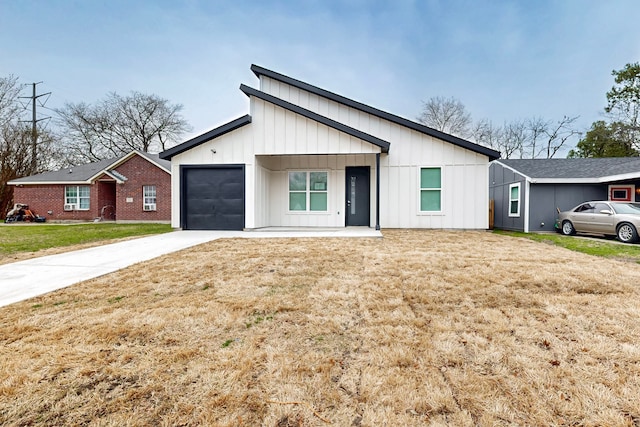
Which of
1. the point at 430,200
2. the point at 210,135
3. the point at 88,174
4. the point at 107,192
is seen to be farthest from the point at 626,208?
the point at 88,174

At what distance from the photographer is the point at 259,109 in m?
10.6

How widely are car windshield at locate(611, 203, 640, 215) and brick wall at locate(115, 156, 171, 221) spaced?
21.0 metres

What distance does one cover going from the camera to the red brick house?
19.5 metres

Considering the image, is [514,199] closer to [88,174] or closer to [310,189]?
Answer: [310,189]

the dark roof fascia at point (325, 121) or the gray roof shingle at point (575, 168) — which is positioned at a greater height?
the dark roof fascia at point (325, 121)

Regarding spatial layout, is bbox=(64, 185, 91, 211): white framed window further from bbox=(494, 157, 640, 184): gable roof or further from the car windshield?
the car windshield

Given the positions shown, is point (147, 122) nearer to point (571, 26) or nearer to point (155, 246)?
point (155, 246)

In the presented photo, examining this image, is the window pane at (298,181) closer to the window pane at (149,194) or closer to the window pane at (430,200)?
the window pane at (430,200)

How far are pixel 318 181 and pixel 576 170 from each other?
11041mm

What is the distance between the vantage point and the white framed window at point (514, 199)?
44.6 feet

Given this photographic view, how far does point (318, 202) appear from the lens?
12.1 meters

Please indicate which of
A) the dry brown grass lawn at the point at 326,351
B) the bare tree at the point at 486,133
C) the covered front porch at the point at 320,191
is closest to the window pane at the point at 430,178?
the covered front porch at the point at 320,191

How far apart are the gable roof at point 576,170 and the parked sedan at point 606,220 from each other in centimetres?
132

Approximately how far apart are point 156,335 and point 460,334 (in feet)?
8.22
